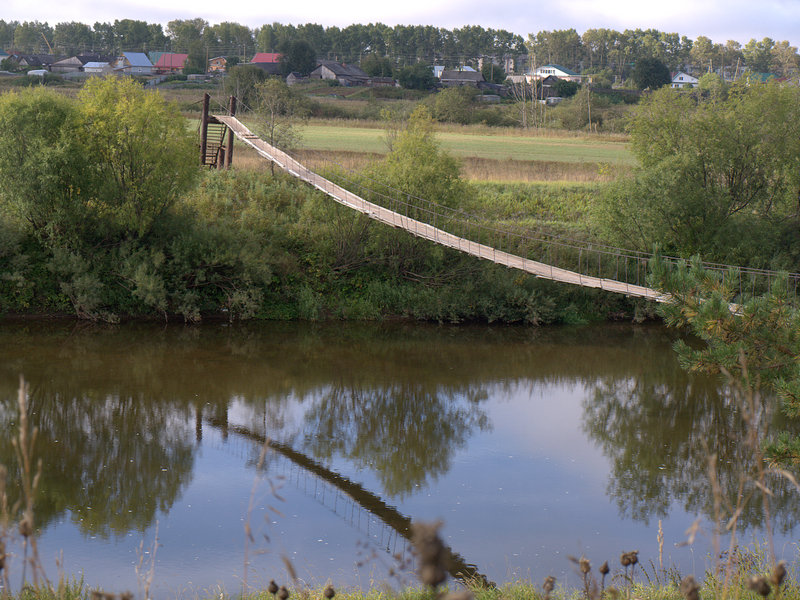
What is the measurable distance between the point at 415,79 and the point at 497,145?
25766 mm

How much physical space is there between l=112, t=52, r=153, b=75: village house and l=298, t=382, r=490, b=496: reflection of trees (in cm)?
6063

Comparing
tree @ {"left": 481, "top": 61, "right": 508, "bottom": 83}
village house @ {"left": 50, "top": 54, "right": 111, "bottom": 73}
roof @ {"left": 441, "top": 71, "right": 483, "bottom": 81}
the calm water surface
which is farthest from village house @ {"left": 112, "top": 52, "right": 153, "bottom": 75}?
the calm water surface

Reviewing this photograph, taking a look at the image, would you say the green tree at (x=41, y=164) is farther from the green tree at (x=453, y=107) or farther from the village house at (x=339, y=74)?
the village house at (x=339, y=74)

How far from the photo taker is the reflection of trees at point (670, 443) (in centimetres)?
1047

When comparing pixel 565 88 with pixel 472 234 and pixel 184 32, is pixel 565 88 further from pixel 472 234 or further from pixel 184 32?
pixel 472 234

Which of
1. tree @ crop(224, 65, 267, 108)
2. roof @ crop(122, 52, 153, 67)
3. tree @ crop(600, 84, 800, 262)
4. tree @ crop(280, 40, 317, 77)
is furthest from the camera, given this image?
roof @ crop(122, 52, 153, 67)

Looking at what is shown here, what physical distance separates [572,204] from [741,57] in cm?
9130

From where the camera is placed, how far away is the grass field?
33688 mm

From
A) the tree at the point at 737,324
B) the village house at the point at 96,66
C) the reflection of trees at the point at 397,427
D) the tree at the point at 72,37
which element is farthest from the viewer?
the tree at the point at 72,37

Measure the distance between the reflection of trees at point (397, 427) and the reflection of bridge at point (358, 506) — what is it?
0.38m

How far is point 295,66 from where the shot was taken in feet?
209

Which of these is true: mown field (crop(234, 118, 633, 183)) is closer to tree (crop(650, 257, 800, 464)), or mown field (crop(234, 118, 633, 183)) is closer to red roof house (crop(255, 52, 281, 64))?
tree (crop(650, 257, 800, 464))

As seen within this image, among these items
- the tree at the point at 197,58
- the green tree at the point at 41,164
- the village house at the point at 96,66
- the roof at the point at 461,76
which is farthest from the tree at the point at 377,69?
the green tree at the point at 41,164

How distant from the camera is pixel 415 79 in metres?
62.2
